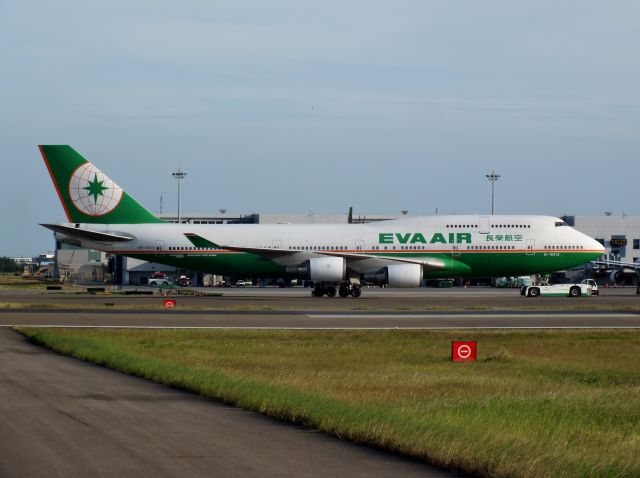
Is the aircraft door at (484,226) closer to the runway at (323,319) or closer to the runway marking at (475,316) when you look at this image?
the runway at (323,319)

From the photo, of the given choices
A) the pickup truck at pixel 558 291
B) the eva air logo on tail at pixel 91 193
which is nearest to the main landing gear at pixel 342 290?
the pickup truck at pixel 558 291

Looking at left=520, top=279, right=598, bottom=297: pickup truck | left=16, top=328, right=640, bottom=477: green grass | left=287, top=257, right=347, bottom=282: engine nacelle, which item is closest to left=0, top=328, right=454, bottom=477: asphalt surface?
left=16, top=328, right=640, bottom=477: green grass

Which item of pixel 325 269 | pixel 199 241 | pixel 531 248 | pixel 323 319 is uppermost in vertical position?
pixel 199 241

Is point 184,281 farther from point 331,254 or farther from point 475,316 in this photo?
point 475,316

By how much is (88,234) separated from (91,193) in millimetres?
3524

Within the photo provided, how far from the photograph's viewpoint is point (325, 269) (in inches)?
2420

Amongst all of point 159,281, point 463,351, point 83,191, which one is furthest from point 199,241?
point 159,281

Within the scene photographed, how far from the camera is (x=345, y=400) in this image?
1741 cm

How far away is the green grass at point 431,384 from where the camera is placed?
12312mm

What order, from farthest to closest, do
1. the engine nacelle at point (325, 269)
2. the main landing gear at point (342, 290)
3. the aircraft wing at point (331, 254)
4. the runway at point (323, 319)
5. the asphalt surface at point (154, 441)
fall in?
the main landing gear at point (342, 290) < the aircraft wing at point (331, 254) < the engine nacelle at point (325, 269) < the runway at point (323, 319) < the asphalt surface at point (154, 441)

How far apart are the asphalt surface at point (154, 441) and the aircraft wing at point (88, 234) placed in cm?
4298

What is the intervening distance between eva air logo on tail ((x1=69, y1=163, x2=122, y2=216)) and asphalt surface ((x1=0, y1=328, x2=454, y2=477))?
46559 millimetres

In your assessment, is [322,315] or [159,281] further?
[159,281]

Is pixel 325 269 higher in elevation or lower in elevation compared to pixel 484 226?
lower
